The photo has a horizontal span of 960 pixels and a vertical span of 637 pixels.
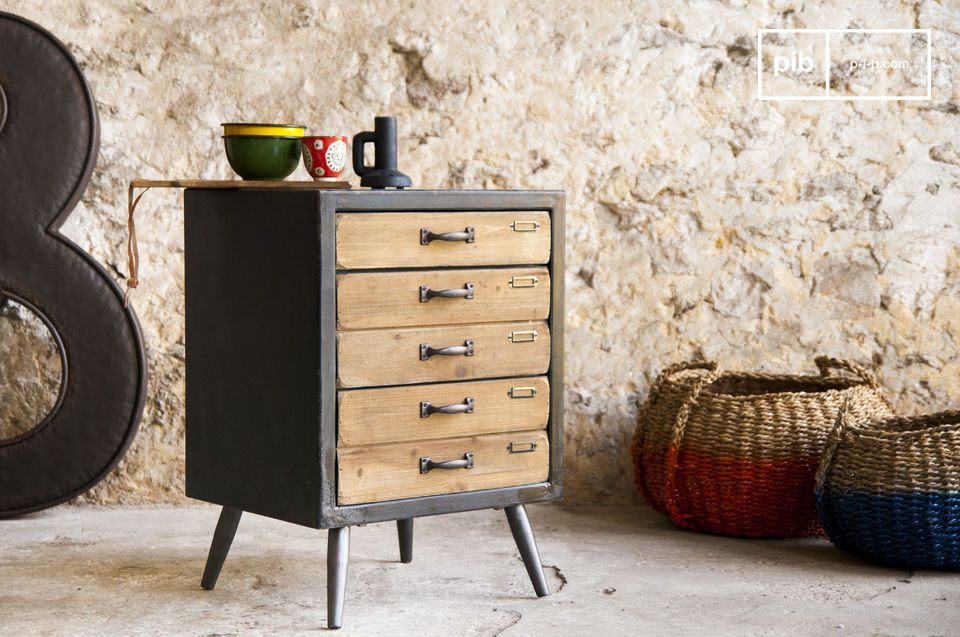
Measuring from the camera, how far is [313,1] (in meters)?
3.53

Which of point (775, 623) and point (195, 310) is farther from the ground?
point (195, 310)

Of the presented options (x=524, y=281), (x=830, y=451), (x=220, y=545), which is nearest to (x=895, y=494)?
(x=830, y=451)

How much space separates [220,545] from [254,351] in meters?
0.47

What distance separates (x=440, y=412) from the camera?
2580 millimetres

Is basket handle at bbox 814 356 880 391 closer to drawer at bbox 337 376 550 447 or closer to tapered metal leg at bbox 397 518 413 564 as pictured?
drawer at bbox 337 376 550 447

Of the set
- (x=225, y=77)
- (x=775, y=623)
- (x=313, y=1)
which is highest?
(x=313, y=1)

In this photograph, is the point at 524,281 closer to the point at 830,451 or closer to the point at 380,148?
the point at 380,148

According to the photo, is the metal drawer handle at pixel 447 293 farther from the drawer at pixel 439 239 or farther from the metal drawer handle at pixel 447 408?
the metal drawer handle at pixel 447 408

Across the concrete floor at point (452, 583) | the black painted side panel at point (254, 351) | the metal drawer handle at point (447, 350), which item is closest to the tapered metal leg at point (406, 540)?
the concrete floor at point (452, 583)

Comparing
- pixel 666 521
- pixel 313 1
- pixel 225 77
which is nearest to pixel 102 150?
pixel 225 77

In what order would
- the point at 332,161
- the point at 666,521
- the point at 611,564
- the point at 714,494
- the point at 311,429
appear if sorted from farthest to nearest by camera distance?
the point at 666,521 < the point at 714,494 < the point at 611,564 < the point at 332,161 < the point at 311,429

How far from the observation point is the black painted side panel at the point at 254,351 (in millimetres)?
2473

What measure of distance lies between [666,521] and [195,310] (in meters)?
1.47

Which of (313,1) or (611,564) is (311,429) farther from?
(313,1)
